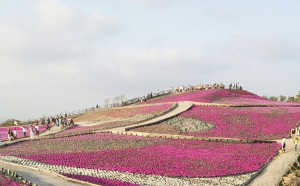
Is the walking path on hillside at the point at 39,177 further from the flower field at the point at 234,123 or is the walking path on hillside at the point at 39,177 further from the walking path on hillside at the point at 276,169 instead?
the flower field at the point at 234,123

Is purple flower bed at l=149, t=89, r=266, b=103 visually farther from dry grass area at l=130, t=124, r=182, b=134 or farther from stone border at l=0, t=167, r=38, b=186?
stone border at l=0, t=167, r=38, b=186

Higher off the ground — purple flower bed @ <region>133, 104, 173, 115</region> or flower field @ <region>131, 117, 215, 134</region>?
purple flower bed @ <region>133, 104, 173, 115</region>

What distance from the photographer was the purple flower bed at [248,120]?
49.7 meters

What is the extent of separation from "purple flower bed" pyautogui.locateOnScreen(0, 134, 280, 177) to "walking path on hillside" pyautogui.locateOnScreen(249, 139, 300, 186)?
0.92 m

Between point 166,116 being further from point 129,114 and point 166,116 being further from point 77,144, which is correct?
point 77,144

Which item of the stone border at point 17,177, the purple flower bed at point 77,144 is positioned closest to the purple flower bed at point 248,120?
the purple flower bed at point 77,144

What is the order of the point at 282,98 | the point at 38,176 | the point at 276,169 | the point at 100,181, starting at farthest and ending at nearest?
the point at 282,98 < the point at 276,169 < the point at 38,176 < the point at 100,181

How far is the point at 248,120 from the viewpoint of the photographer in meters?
56.4

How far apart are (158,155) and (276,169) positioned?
35.9 ft

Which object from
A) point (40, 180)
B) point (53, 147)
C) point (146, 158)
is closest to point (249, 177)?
point (146, 158)

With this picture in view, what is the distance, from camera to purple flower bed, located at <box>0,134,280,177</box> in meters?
34.5

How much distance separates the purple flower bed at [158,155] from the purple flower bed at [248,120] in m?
4.75

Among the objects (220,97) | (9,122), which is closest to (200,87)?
(220,97)

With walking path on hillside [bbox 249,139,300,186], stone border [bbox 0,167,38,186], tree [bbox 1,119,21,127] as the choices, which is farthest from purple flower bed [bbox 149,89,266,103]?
stone border [bbox 0,167,38,186]
